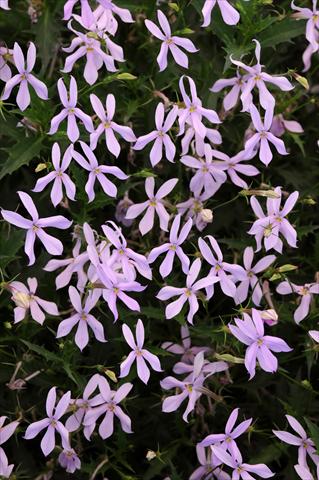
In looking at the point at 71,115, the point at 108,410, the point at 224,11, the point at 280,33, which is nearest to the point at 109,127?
the point at 71,115

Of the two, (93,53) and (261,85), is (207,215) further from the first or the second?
(93,53)

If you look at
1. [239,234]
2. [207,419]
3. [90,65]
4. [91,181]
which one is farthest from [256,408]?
[90,65]

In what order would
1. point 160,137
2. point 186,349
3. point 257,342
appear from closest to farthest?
point 257,342 < point 160,137 < point 186,349

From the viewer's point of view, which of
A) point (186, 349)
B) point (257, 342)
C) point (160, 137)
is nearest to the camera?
point (257, 342)

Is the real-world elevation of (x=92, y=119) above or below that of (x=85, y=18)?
below

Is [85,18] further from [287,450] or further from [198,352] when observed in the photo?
[287,450]

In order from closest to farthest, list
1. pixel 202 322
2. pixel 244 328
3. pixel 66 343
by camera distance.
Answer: pixel 244 328 < pixel 66 343 < pixel 202 322

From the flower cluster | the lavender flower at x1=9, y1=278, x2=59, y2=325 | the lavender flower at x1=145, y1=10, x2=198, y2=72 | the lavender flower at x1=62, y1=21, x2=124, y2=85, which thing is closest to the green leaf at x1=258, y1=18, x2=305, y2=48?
the flower cluster

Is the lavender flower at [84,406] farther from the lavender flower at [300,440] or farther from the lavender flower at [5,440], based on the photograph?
the lavender flower at [300,440]

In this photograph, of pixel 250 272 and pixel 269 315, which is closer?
pixel 269 315
